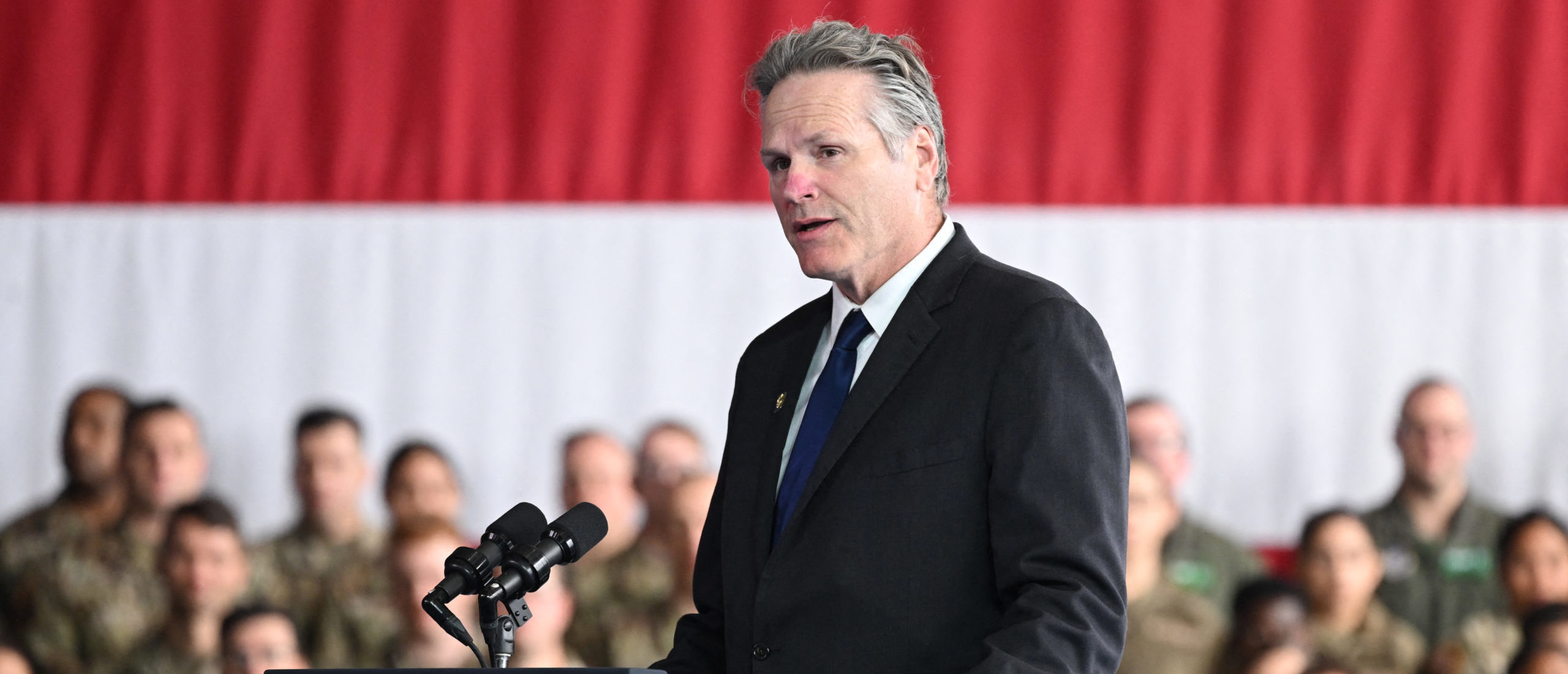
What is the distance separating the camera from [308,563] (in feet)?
13.5

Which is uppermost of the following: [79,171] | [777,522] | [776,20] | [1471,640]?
[776,20]

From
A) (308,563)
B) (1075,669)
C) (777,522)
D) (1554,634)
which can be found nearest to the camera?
(1075,669)

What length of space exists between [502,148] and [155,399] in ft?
3.84

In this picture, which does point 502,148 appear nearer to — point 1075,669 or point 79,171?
point 79,171

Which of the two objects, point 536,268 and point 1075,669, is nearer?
point 1075,669

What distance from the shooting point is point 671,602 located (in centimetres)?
404

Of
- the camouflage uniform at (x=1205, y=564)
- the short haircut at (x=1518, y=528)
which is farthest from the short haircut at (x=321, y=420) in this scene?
the short haircut at (x=1518, y=528)

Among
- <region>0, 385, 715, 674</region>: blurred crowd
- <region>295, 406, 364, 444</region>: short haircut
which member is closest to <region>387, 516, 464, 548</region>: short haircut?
<region>0, 385, 715, 674</region>: blurred crowd

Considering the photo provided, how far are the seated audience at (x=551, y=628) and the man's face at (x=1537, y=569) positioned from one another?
2411mm

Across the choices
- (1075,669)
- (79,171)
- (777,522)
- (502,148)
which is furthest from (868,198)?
(79,171)

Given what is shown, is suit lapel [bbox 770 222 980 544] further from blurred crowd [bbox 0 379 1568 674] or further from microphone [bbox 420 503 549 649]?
blurred crowd [bbox 0 379 1568 674]

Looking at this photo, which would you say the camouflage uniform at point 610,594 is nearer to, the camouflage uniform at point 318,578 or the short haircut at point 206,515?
the camouflage uniform at point 318,578

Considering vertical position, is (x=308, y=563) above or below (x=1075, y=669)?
below

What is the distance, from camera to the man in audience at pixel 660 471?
4.07 m
